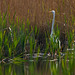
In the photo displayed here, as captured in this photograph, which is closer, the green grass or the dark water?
the dark water

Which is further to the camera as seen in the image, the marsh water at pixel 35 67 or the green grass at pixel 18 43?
the green grass at pixel 18 43

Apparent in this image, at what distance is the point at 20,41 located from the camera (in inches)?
212

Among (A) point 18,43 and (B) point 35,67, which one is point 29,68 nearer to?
(B) point 35,67

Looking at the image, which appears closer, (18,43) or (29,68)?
(29,68)

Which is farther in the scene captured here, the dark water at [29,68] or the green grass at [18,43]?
the green grass at [18,43]

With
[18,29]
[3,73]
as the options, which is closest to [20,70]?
[3,73]

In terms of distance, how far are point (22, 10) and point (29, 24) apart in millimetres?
309

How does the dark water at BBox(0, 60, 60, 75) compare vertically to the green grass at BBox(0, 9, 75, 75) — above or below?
below

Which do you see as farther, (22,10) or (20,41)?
(22,10)

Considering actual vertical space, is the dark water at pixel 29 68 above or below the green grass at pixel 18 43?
below

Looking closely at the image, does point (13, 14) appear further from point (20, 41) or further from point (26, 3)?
point (20, 41)

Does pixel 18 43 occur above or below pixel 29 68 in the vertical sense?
above

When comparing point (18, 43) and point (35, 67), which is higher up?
point (18, 43)

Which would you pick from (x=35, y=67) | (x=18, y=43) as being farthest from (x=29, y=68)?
(x=18, y=43)
